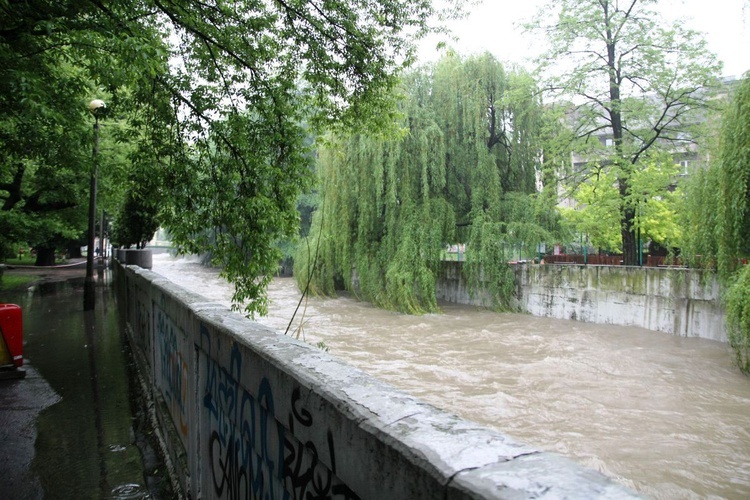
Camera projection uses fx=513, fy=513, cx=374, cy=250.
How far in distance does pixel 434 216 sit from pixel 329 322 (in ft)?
17.7

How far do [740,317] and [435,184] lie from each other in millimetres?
10637

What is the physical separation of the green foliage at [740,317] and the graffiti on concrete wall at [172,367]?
10.6 meters

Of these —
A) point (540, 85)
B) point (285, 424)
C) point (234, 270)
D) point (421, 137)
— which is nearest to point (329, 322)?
point (421, 137)

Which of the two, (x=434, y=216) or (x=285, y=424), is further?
(x=434, y=216)

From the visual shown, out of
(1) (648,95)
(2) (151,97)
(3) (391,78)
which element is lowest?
(2) (151,97)

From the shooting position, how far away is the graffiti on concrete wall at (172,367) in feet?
13.9

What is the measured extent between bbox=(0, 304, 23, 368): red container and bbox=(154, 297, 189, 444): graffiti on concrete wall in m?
3.35

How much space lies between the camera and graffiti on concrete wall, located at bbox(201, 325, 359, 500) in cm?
188

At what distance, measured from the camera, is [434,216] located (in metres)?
18.6

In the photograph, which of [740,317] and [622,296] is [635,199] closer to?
[622,296]

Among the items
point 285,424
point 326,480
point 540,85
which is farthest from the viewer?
point 540,85

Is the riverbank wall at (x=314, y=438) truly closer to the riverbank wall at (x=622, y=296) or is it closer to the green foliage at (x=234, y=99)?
the green foliage at (x=234, y=99)

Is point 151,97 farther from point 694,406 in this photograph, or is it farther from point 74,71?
point 694,406

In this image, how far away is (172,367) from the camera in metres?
4.79
